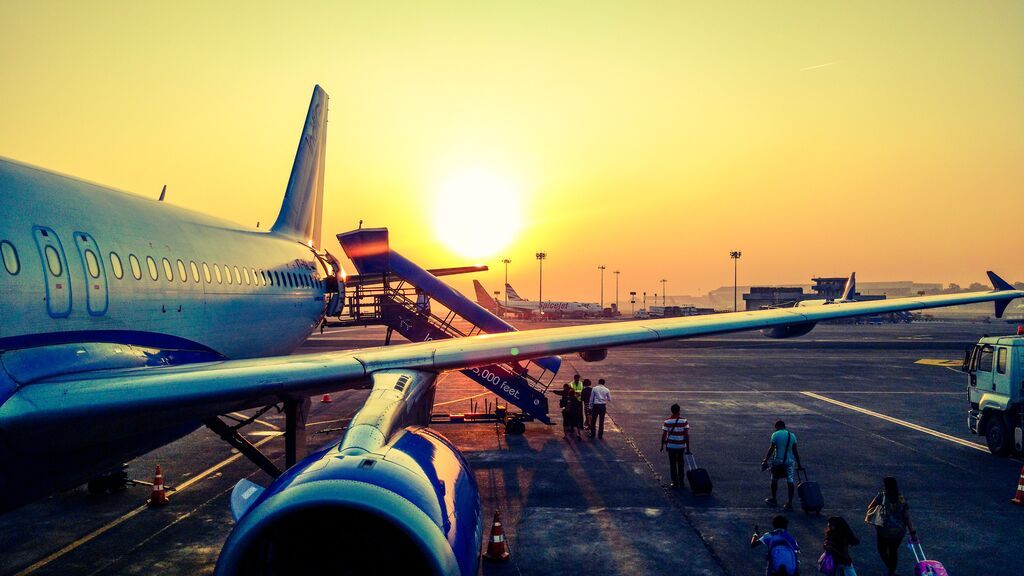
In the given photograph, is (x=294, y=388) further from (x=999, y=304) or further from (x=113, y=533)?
(x=999, y=304)

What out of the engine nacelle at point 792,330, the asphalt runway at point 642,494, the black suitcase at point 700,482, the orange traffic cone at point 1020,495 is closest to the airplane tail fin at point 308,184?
the asphalt runway at point 642,494

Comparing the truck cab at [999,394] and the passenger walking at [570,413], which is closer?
the truck cab at [999,394]

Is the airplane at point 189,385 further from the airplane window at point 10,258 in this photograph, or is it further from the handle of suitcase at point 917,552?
the handle of suitcase at point 917,552

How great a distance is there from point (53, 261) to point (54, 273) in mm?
156

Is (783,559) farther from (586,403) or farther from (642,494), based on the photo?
(586,403)

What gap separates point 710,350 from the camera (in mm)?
54281

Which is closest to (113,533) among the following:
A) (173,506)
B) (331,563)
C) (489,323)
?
(173,506)

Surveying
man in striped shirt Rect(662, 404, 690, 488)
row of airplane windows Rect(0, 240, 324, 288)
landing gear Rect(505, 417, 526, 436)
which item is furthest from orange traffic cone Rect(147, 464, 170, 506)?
man in striped shirt Rect(662, 404, 690, 488)

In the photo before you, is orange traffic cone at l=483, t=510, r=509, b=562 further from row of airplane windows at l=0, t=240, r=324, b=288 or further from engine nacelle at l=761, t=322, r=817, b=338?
row of airplane windows at l=0, t=240, r=324, b=288

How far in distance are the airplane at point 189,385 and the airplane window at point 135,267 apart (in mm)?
30

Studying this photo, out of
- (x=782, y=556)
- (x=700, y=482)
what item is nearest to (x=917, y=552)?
(x=782, y=556)

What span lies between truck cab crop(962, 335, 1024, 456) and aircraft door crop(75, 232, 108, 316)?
2139 centimetres

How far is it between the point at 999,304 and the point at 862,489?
5.31 meters

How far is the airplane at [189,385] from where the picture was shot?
4992 millimetres
